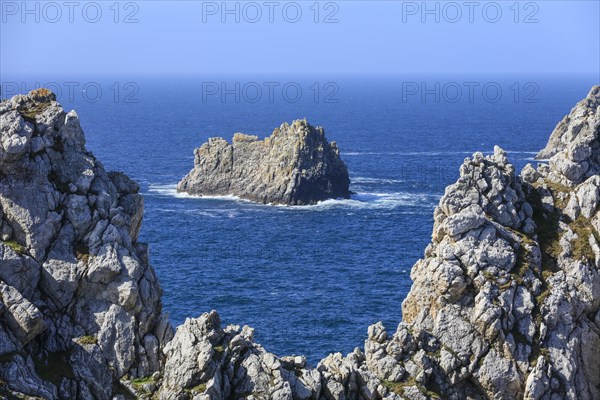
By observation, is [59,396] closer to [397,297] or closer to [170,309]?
[170,309]

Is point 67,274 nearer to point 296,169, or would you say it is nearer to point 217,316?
point 217,316

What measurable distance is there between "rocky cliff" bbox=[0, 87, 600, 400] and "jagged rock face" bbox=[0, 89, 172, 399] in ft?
0.26

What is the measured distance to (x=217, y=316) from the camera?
60.7 m

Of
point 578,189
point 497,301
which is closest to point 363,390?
point 497,301

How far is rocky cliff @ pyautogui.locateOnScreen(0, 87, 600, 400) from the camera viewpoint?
5950 centimetres

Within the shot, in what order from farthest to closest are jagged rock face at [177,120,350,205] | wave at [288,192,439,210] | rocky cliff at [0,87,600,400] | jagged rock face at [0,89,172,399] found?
jagged rock face at [177,120,350,205], wave at [288,192,439,210], jagged rock face at [0,89,172,399], rocky cliff at [0,87,600,400]

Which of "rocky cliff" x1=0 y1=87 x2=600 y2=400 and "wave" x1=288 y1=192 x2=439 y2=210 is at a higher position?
"rocky cliff" x1=0 y1=87 x2=600 y2=400

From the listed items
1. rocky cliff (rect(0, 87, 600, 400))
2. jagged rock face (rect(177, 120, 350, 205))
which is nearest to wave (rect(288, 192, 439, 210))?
jagged rock face (rect(177, 120, 350, 205))

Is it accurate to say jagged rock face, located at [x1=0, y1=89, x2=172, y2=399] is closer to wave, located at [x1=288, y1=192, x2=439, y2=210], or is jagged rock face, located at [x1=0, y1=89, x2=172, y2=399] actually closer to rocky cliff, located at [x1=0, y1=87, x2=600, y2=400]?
rocky cliff, located at [x1=0, y1=87, x2=600, y2=400]

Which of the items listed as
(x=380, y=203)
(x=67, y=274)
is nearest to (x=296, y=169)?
(x=380, y=203)

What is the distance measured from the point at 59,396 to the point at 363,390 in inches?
683

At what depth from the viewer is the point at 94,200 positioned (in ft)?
211

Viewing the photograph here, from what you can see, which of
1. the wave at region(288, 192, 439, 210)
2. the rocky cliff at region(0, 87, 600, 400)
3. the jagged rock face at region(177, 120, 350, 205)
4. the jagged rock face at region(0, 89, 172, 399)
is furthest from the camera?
the jagged rock face at region(177, 120, 350, 205)

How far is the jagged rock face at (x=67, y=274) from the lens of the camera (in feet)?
198
